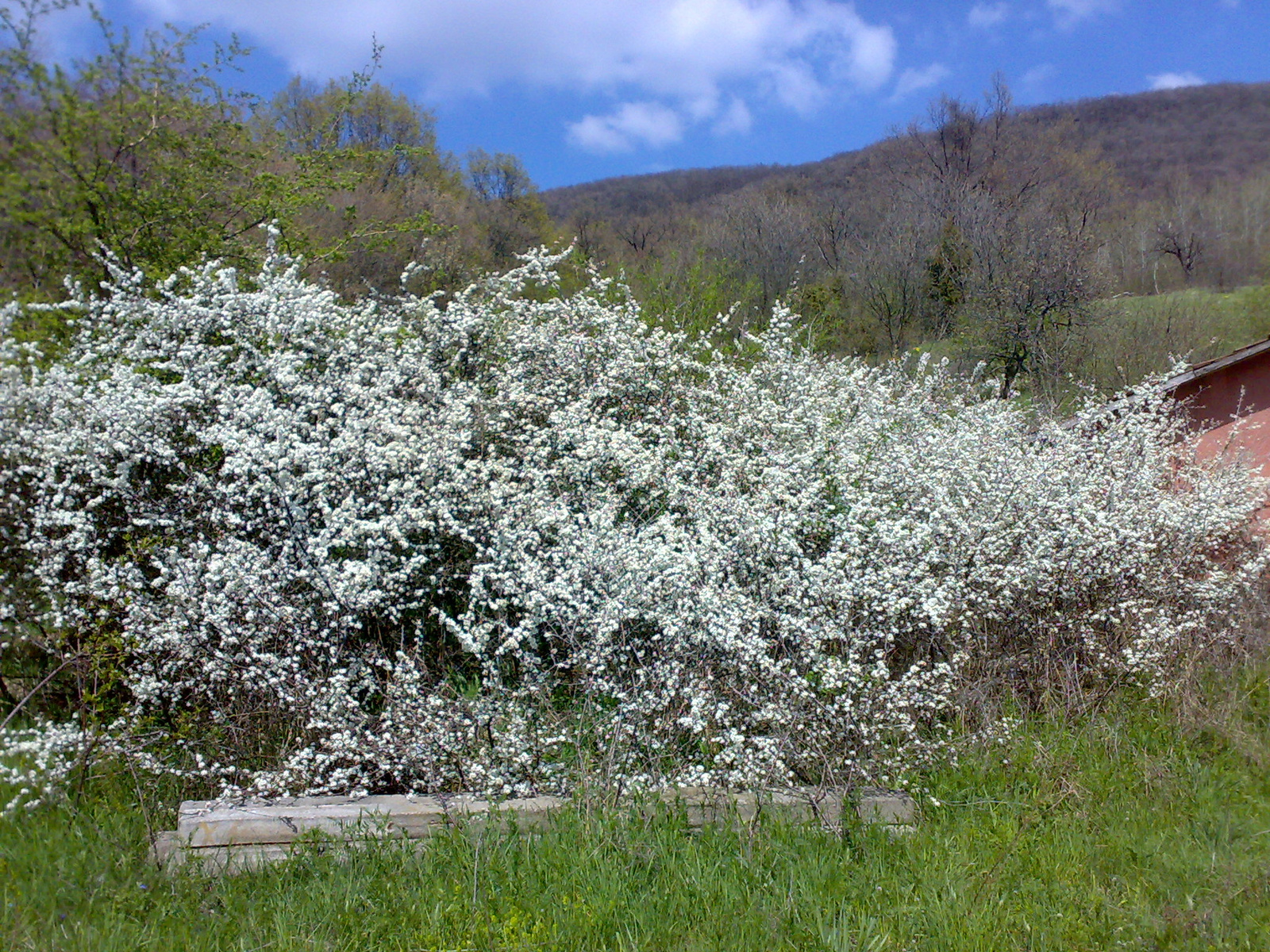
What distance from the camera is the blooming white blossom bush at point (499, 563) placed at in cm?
412

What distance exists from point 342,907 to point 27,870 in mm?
1408

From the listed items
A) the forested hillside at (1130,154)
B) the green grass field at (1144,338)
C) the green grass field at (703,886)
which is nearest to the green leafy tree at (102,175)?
the green grass field at (703,886)

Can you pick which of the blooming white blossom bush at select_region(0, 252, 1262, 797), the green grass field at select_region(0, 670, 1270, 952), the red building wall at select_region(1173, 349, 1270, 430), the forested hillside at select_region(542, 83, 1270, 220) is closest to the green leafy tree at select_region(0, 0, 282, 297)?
the blooming white blossom bush at select_region(0, 252, 1262, 797)

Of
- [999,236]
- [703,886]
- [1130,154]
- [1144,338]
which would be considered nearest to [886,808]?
[703,886]

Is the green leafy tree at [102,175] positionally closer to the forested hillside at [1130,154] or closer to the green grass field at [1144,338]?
the green grass field at [1144,338]

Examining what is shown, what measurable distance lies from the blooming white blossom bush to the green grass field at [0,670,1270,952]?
403mm

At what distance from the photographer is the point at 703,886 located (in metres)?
3.23

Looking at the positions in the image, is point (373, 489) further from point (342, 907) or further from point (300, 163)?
point (300, 163)

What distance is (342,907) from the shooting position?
3.14 metres

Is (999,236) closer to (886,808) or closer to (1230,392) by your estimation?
(1230,392)

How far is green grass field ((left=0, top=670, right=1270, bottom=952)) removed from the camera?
304 cm

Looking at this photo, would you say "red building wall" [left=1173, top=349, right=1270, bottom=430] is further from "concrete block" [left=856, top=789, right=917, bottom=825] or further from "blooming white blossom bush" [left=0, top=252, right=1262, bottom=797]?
"concrete block" [left=856, top=789, right=917, bottom=825]

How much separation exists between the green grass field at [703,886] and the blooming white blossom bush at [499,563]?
0.40m

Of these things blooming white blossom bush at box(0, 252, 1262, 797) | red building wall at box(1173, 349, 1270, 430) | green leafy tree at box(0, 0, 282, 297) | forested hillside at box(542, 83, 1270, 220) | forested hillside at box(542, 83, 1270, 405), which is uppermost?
forested hillside at box(542, 83, 1270, 220)
